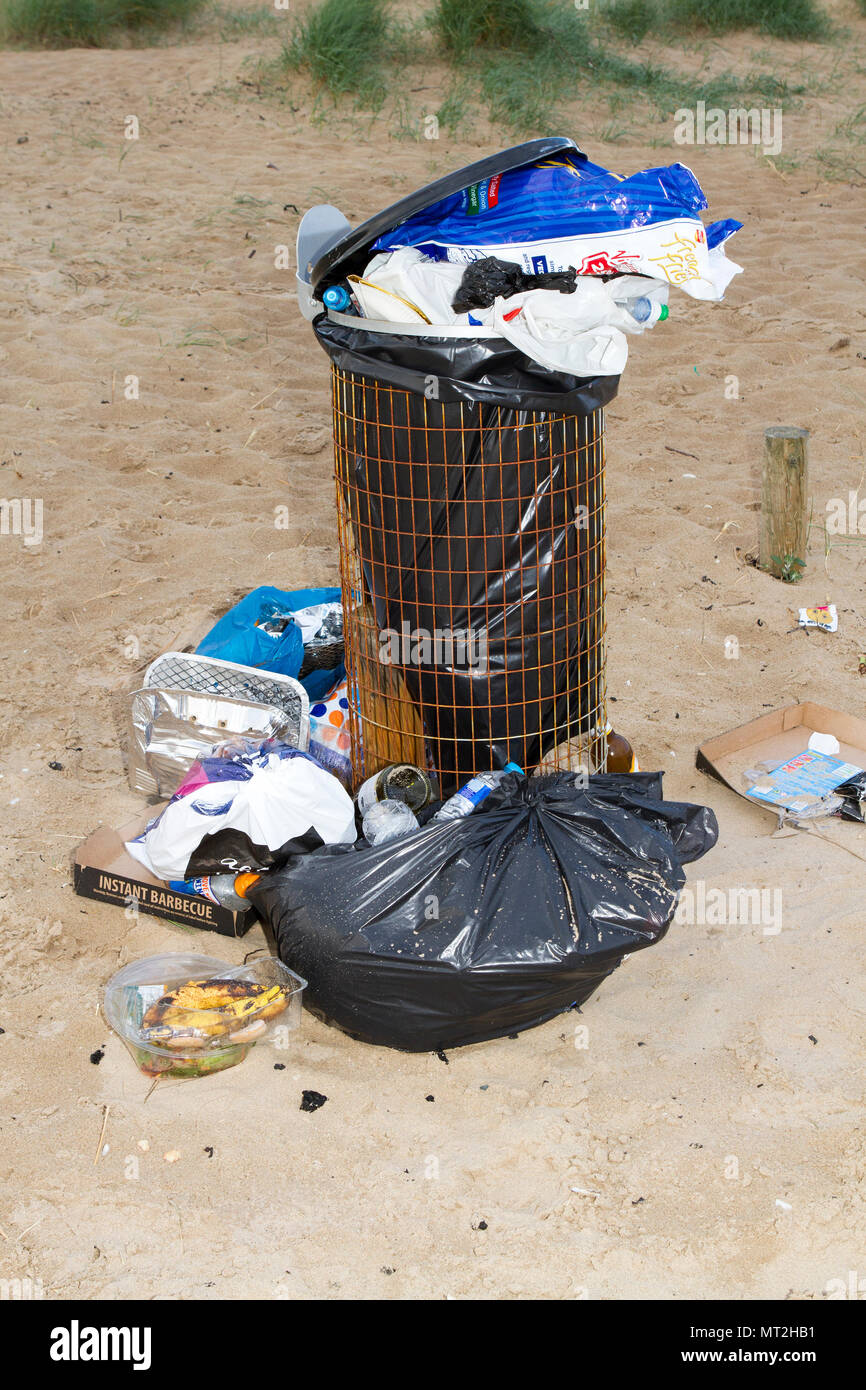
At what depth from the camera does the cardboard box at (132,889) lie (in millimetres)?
2758

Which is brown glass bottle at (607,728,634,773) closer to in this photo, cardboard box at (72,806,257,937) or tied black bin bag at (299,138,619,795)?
tied black bin bag at (299,138,619,795)

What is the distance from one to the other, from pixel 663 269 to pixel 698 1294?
72.6 inches

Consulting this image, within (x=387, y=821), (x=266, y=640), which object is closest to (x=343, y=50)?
(x=266, y=640)

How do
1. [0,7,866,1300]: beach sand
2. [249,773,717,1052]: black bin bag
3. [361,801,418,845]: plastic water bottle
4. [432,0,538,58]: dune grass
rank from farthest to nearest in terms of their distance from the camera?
[432,0,538,58]: dune grass → [361,801,418,845]: plastic water bottle → [249,773,717,1052]: black bin bag → [0,7,866,1300]: beach sand

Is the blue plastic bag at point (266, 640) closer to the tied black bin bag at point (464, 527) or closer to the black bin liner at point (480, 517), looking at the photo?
the tied black bin bag at point (464, 527)

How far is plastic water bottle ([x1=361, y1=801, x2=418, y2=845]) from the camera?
2695 mm

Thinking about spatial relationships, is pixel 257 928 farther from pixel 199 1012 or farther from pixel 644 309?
pixel 644 309

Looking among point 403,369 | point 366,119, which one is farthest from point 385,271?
point 366,119

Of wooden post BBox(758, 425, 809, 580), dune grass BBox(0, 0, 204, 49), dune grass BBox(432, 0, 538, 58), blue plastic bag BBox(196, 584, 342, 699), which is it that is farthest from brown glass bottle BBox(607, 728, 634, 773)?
dune grass BBox(0, 0, 204, 49)

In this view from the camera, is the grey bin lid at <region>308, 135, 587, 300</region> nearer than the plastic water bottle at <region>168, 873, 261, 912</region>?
Yes

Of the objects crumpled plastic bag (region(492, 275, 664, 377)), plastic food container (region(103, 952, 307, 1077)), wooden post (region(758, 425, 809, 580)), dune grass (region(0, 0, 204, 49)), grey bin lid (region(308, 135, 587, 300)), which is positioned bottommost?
plastic food container (region(103, 952, 307, 1077))

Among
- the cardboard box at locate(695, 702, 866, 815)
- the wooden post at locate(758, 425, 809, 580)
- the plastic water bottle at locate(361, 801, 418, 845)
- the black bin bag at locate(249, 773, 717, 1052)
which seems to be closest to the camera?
the black bin bag at locate(249, 773, 717, 1052)

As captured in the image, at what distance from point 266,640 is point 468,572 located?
0.94 m

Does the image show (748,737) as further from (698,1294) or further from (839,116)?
(839,116)
